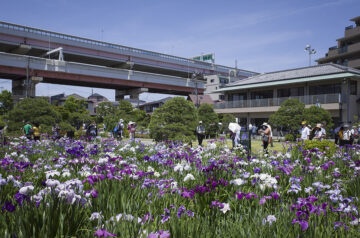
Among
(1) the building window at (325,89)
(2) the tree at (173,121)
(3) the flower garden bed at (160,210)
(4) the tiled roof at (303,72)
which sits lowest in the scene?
(3) the flower garden bed at (160,210)

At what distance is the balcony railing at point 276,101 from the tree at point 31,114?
88.5 ft

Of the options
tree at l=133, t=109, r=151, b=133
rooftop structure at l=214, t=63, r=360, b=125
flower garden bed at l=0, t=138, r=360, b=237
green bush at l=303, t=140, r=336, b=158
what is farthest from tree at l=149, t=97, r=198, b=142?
tree at l=133, t=109, r=151, b=133

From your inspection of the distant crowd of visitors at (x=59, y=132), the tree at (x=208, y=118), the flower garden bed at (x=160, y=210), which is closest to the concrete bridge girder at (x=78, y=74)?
the distant crowd of visitors at (x=59, y=132)

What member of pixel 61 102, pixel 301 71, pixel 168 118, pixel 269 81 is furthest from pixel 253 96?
pixel 61 102

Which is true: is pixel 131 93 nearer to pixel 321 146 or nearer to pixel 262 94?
pixel 262 94

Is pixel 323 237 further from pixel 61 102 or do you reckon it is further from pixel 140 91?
pixel 61 102

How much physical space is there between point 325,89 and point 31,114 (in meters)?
30.8


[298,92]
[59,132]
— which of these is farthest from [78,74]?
[298,92]

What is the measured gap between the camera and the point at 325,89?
3225 centimetres

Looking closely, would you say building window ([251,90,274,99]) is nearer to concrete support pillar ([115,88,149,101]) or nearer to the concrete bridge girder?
the concrete bridge girder

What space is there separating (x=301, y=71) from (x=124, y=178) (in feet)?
124

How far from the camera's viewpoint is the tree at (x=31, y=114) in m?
19.1

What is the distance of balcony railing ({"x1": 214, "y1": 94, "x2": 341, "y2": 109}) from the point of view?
99.8 ft

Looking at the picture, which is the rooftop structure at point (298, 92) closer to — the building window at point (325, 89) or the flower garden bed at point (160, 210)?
the building window at point (325, 89)
